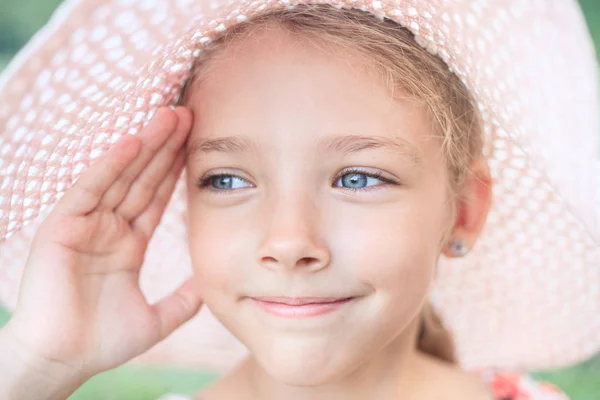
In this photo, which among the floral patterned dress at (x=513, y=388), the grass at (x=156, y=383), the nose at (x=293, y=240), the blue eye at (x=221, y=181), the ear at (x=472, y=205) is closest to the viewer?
the nose at (x=293, y=240)

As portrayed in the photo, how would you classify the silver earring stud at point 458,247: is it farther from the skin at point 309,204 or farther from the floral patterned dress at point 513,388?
the floral patterned dress at point 513,388

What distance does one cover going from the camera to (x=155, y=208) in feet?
3.77

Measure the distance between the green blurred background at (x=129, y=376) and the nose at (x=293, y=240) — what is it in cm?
124

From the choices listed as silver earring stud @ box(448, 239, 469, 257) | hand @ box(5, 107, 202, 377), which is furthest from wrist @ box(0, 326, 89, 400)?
silver earring stud @ box(448, 239, 469, 257)

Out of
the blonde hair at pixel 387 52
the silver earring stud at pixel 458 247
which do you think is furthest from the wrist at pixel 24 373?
the silver earring stud at pixel 458 247

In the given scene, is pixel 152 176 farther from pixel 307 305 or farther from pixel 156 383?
pixel 156 383

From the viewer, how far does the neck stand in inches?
44.5

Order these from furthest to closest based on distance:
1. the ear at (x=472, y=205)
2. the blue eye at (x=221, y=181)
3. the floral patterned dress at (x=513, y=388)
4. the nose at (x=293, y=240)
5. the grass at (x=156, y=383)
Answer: the grass at (x=156, y=383) → the floral patterned dress at (x=513, y=388) → the ear at (x=472, y=205) → the blue eye at (x=221, y=181) → the nose at (x=293, y=240)

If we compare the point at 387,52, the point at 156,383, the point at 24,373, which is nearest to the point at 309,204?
the point at 387,52

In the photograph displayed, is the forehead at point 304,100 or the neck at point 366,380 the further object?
the neck at point 366,380

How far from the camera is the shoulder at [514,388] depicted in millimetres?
1283

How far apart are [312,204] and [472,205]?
321 millimetres

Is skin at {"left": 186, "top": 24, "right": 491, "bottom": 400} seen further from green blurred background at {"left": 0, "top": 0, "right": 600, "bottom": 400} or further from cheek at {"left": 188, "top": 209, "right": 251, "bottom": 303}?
green blurred background at {"left": 0, "top": 0, "right": 600, "bottom": 400}

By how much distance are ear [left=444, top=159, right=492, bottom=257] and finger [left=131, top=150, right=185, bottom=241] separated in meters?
0.42
